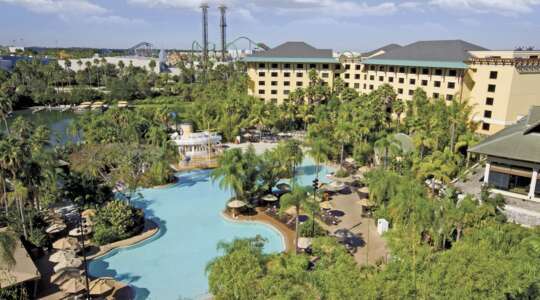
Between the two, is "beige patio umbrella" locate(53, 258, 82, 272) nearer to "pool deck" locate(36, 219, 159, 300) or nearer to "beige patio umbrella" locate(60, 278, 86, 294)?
"pool deck" locate(36, 219, 159, 300)

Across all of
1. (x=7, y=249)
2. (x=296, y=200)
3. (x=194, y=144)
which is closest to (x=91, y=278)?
(x=7, y=249)

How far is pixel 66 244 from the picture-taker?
2748cm

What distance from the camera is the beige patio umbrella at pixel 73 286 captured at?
22734 millimetres

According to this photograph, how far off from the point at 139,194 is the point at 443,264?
2926cm

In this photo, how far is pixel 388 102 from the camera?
6519 centimetres

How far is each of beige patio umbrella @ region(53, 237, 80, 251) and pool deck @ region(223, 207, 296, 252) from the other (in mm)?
12119

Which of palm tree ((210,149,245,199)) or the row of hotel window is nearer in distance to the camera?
palm tree ((210,149,245,199))

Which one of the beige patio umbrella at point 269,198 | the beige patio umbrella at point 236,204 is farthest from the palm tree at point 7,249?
the beige patio umbrella at point 269,198

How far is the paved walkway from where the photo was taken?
91.9 feet

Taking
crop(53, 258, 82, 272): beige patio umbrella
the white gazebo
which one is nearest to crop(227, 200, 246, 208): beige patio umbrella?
crop(53, 258, 82, 272): beige patio umbrella

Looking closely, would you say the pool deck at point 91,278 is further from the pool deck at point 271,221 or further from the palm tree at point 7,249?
the pool deck at point 271,221

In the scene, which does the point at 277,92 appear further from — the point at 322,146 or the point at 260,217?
the point at 260,217

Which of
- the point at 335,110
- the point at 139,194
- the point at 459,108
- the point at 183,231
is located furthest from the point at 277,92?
the point at 183,231

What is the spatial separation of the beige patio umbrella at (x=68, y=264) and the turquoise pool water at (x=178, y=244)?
181 cm
